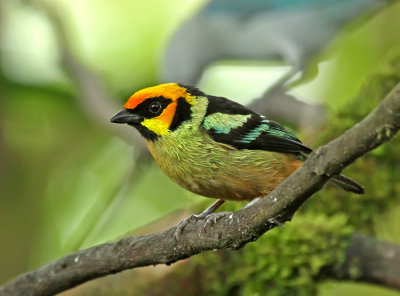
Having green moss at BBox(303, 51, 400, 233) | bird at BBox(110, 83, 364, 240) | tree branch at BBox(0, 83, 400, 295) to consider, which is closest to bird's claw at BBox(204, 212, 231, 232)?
tree branch at BBox(0, 83, 400, 295)

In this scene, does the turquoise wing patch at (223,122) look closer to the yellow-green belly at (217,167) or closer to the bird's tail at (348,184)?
the yellow-green belly at (217,167)

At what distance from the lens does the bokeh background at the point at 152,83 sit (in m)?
3.57

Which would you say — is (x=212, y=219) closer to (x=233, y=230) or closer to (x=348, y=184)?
(x=233, y=230)

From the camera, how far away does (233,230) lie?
219cm

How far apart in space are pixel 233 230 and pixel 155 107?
803 mm

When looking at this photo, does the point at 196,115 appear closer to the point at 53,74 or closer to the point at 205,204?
the point at 205,204

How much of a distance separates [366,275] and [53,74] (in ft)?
13.3

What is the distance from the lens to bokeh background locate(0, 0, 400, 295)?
3574mm

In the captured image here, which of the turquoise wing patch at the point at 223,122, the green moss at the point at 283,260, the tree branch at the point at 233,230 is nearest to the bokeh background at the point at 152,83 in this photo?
the green moss at the point at 283,260

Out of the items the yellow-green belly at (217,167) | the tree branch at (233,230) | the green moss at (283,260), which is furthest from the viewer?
the green moss at (283,260)

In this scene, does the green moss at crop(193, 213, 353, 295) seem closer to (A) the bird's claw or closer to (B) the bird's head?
(B) the bird's head

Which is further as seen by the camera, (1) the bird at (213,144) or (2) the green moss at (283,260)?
(2) the green moss at (283,260)

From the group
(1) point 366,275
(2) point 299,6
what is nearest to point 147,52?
(2) point 299,6

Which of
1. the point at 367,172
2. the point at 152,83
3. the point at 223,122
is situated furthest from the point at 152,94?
the point at 152,83
